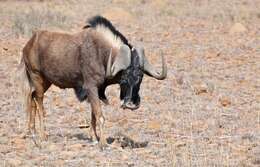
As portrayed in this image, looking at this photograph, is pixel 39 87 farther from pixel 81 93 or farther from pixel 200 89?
pixel 200 89

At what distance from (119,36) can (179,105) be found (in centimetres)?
294

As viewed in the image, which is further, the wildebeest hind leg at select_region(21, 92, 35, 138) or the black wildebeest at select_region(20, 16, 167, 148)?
the wildebeest hind leg at select_region(21, 92, 35, 138)

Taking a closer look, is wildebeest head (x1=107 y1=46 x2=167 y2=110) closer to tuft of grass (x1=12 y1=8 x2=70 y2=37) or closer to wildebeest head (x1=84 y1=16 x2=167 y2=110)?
wildebeest head (x1=84 y1=16 x2=167 y2=110)

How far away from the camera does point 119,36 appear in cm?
956

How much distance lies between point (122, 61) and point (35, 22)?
13654 mm

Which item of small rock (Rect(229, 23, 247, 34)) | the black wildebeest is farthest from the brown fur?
small rock (Rect(229, 23, 247, 34))

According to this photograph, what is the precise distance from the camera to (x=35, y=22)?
22.3 meters

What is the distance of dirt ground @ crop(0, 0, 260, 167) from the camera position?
8492 mm

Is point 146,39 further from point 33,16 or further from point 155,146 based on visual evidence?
point 155,146

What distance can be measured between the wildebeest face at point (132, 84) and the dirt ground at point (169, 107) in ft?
1.97

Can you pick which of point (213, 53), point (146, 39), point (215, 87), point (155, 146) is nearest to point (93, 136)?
point (155, 146)

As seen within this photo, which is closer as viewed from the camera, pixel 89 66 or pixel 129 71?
pixel 129 71

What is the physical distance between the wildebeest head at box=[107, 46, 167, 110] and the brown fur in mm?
271

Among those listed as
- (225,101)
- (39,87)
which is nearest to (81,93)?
(39,87)
